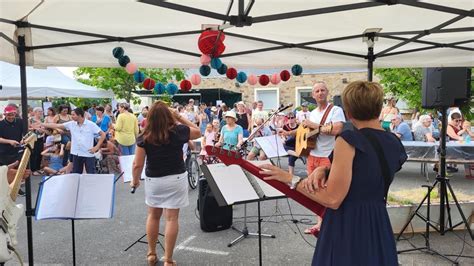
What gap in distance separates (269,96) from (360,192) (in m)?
24.1

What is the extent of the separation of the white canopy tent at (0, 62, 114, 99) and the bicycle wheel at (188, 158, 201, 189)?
6402 mm

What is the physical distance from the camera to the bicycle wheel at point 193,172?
779 centimetres

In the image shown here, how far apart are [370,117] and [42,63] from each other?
3806 mm

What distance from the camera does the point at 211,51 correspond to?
12.8 ft

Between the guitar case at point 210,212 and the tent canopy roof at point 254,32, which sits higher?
the tent canopy roof at point 254,32

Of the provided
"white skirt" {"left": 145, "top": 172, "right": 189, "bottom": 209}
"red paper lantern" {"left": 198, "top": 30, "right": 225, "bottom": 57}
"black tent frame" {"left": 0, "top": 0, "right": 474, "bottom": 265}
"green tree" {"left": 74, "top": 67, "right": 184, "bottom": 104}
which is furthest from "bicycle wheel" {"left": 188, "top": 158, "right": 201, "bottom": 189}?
"green tree" {"left": 74, "top": 67, "right": 184, "bottom": 104}

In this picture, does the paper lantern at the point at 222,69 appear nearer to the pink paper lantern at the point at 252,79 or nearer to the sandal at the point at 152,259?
the pink paper lantern at the point at 252,79

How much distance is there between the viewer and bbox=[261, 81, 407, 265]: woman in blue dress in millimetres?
1738

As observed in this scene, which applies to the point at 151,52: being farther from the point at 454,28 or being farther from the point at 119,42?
the point at 454,28

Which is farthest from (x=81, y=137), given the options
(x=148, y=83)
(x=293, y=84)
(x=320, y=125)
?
(x=293, y=84)

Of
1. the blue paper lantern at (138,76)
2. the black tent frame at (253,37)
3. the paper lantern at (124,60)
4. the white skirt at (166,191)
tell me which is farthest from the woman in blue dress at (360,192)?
the blue paper lantern at (138,76)

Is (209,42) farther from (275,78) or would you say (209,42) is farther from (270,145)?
(270,145)

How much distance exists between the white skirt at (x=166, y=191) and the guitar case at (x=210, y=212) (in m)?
1.35

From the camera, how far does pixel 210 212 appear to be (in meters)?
5.06
